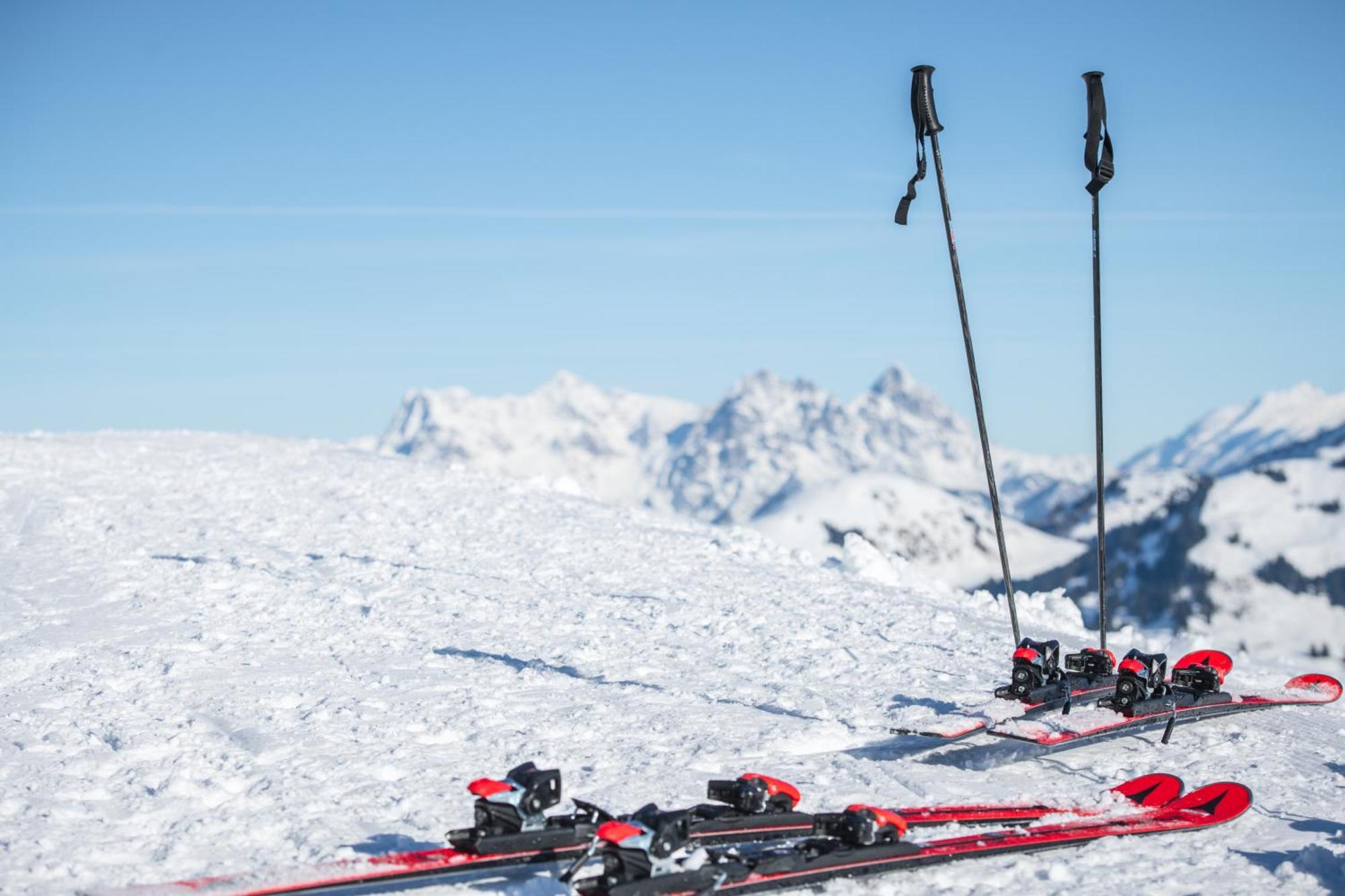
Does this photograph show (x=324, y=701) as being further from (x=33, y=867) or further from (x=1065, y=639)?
(x=1065, y=639)

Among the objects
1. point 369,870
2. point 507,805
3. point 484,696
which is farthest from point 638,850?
point 484,696

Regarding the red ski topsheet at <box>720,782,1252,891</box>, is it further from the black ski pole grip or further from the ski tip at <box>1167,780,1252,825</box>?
the black ski pole grip

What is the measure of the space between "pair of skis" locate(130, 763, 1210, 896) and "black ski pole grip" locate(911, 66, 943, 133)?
25.0 ft

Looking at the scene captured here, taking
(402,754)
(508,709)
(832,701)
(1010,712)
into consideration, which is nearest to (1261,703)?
(1010,712)

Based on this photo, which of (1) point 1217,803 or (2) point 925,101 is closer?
(1) point 1217,803

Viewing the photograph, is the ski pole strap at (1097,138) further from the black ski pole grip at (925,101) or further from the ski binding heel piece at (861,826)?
the ski binding heel piece at (861,826)

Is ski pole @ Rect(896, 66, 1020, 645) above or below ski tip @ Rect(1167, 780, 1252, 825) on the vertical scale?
above

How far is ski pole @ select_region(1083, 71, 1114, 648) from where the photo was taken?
12.5m

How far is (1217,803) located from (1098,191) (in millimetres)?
6826

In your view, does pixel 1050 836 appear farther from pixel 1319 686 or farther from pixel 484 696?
pixel 1319 686

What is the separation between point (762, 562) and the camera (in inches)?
860

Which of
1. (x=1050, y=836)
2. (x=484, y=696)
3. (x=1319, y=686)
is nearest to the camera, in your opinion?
(x=1050, y=836)

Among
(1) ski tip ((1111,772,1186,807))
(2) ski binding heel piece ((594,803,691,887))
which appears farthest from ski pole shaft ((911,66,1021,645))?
(2) ski binding heel piece ((594,803,691,887))

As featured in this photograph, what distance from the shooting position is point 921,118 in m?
13.0
